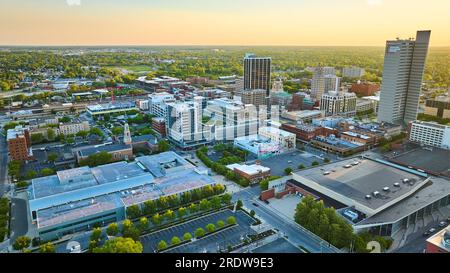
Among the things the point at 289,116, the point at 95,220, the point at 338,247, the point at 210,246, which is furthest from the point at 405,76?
the point at 95,220

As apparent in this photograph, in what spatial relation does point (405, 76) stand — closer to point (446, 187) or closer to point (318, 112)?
point (318, 112)

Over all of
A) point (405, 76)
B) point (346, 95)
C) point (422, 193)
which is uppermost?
point (405, 76)

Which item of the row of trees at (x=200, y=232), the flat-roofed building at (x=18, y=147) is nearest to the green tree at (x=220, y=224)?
the row of trees at (x=200, y=232)

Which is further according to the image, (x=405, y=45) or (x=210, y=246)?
(x=405, y=45)

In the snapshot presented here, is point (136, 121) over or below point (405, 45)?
below

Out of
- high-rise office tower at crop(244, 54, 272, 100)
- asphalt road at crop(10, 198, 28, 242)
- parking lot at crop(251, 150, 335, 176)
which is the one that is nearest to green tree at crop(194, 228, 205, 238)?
asphalt road at crop(10, 198, 28, 242)

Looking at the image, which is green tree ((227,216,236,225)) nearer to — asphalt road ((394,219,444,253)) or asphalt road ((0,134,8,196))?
asphalt road ((394,219,444,253))

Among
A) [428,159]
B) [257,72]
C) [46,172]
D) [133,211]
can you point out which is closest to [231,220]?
[133,211]
